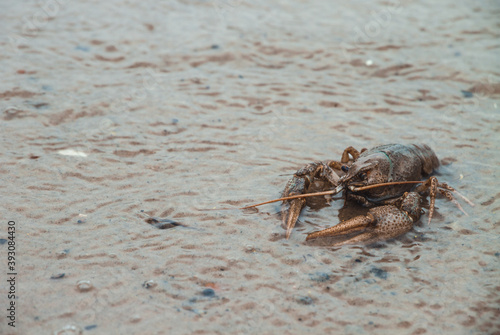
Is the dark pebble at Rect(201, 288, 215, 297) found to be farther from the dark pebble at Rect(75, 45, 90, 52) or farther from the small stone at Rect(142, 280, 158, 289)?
→ the dark pebble at Rect(75, 45, 90, 52)

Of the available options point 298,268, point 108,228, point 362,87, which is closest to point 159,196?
point 108,228

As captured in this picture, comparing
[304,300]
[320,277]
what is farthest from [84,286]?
[320,277]

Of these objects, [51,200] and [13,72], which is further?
[13,72]

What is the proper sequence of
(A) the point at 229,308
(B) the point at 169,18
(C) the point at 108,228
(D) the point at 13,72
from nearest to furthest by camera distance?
(A) the point at 229,308
(C) the point at 108,228
(D) the point at 13,72
(B) the point at 169,18

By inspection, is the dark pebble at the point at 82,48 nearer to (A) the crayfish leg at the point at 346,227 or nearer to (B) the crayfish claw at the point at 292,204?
(B) the crayfish claw at the point at 292,204

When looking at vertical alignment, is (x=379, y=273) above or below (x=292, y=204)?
below

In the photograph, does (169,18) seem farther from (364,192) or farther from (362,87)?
(364,192)

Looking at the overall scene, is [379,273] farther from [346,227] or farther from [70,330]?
[70,330]
